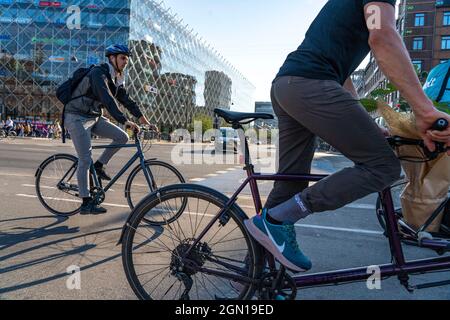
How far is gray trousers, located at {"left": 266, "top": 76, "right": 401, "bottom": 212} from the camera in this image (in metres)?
2.08

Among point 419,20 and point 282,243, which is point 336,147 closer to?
point 282,243

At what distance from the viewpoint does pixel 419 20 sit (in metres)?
62.9

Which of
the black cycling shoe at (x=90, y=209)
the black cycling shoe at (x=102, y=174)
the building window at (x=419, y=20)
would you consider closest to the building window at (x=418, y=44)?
the building window at (x=419, y=20)

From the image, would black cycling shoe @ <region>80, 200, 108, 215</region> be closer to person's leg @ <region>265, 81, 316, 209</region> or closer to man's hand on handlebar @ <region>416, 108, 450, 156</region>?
person's leg @ <region>265, 81, 316, 209</region>

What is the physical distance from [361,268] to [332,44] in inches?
50.7

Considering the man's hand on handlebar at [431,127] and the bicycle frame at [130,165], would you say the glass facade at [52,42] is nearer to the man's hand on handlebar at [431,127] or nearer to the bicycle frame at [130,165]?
the bicycle frame at [130,165]

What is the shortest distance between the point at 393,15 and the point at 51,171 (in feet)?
14.5

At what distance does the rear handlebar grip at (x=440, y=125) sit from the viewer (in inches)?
76.8

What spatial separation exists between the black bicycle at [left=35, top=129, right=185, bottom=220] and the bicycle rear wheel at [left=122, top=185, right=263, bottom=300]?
1.99m

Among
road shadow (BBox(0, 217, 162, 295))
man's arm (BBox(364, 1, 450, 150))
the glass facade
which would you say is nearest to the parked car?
road shadow (BBox(0, 217, 162, 295))

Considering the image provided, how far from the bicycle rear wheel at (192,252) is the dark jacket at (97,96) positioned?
2046 millimetres

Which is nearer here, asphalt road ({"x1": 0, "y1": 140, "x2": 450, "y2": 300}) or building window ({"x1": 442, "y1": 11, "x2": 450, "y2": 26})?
asphalt road ({"x1": 0, "y1": 140, "x2": 450, "y2": 300})
